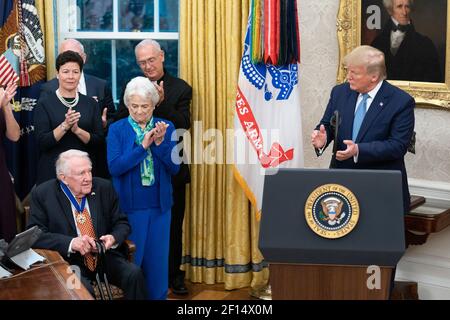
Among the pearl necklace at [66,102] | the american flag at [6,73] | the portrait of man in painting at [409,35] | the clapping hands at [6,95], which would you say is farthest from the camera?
the american flag at [6,73]

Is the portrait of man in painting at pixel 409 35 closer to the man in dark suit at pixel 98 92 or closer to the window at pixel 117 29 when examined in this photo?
the window at pixel 117 29

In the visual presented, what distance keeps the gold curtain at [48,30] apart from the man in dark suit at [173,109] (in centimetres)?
86

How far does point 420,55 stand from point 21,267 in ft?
9.30

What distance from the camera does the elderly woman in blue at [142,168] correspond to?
454cm

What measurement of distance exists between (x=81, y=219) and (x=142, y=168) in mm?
565

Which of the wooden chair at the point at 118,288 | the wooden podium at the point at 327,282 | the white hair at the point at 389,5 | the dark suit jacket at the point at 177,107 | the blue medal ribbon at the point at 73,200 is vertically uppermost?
the white hair at the point at 389,5

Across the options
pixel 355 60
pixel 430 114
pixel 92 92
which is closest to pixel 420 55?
pixel 430 114

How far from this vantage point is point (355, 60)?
4.07 metres

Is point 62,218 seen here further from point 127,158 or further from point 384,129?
point 384,129

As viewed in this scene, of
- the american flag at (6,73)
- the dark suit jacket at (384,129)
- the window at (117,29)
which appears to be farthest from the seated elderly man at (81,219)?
the window at (117,29)

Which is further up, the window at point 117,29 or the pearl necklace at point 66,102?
the window at point 117,29

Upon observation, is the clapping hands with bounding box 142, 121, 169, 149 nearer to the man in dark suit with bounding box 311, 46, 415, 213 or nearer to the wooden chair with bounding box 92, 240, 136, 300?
the wooden chair with bounding box 92, 240, 136, 300

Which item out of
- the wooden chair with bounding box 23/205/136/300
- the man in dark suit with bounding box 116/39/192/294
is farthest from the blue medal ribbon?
the man in dark suit with bounding box 116/39/192/294

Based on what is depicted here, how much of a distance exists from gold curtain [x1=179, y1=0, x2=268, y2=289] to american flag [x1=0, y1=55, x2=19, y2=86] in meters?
1.22
